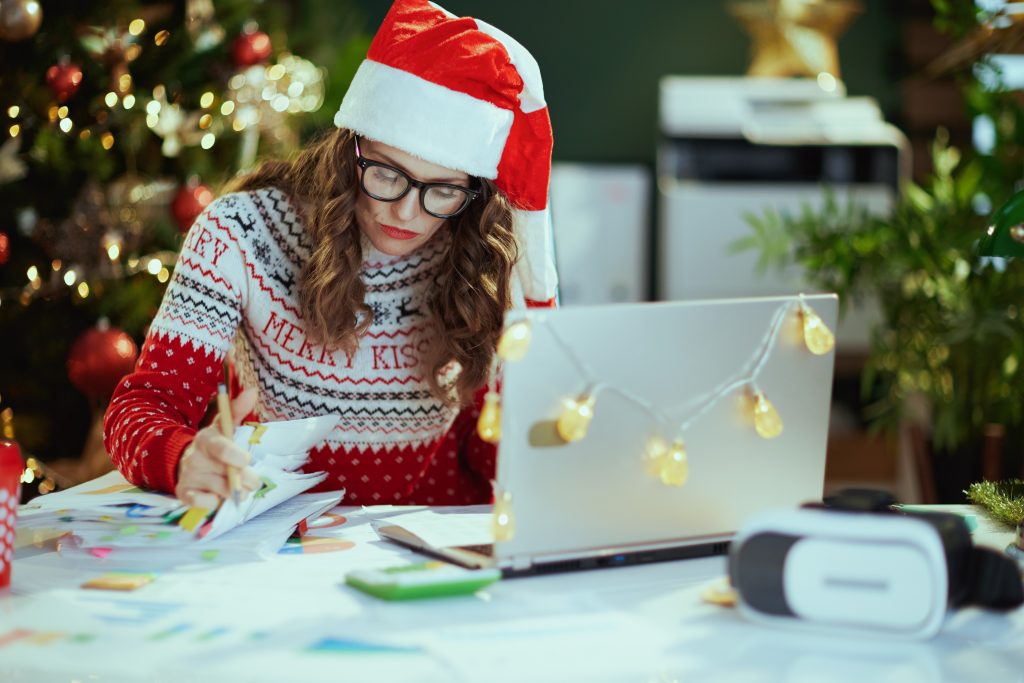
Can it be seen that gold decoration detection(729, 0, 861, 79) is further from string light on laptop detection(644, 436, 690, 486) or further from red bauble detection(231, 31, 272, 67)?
string light on laptop detection(644, 436, 690, 486)

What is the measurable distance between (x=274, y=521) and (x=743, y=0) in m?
3.63

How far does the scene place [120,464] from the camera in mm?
1220

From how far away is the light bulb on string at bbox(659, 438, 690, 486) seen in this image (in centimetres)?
96

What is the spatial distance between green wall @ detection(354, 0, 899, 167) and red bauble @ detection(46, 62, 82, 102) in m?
2.46

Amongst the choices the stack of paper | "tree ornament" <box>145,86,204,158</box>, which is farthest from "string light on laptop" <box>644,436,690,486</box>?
"tree ornament" <box>145,86,204,158</box>

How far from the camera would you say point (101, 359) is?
2303 millimetres

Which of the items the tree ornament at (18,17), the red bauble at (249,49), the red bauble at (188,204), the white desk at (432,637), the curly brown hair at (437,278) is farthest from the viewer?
the red bauble at (249,49)

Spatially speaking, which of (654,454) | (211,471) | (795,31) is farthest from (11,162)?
(795,31)

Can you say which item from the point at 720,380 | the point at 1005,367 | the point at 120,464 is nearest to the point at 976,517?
the point at 720,380

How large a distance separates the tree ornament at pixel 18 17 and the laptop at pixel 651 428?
1.48 metres

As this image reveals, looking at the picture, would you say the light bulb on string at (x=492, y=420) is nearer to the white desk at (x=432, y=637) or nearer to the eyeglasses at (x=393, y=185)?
the white desk at (x=432, y=637)

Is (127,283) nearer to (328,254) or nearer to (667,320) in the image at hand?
(328,254)

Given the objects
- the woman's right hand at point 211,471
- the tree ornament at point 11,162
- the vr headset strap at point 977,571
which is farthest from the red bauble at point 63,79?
the vr headset strap at point 977,571

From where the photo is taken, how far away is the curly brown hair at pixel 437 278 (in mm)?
1443
